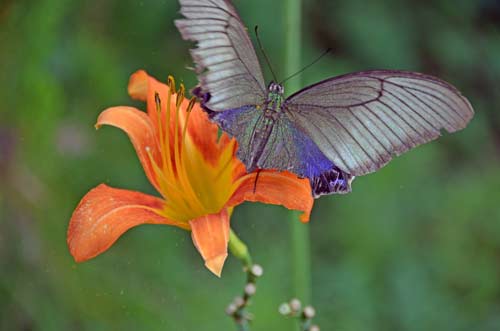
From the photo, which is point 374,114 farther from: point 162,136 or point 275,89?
point 162,136

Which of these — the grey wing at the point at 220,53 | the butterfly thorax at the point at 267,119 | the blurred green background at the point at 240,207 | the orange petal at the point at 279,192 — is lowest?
the blurred green background at the point at 240,207

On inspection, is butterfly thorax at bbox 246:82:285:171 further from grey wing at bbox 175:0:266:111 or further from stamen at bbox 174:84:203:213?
stamen at bbox 174:84:203:213

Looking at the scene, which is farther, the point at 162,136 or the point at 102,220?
the point at 162,136

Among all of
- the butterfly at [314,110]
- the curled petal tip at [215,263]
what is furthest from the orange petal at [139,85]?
the curled petal tip at [215,263]

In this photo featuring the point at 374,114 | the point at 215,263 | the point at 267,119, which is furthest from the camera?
the point at 267,119

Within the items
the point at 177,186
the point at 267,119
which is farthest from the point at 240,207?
the point at 267,119

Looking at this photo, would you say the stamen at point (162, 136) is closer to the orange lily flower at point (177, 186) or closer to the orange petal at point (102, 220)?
the orange lily flower at point (177, 186)

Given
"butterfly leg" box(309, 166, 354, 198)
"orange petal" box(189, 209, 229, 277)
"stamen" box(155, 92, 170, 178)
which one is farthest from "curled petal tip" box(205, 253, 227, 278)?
"stamen" box(155, 92, 170, 178)
